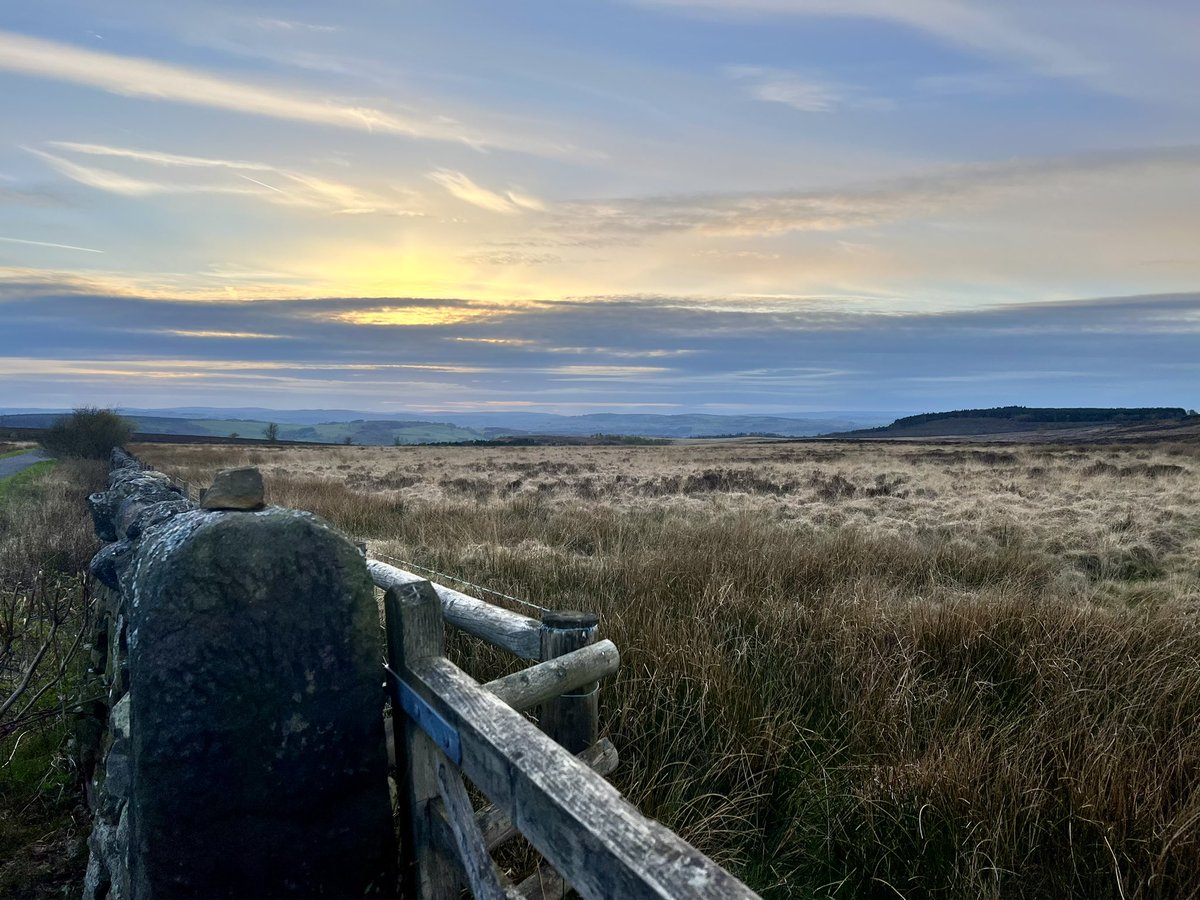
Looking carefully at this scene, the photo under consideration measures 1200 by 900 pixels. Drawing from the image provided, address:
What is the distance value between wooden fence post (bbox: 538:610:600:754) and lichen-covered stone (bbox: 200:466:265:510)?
111cm

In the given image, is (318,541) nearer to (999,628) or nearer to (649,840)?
(649,840)

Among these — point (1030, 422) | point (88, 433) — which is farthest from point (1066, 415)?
point (88, 433)

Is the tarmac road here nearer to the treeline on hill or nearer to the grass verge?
the grass verge

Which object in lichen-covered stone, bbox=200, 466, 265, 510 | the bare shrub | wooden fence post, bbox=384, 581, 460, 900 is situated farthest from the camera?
the bare shrub

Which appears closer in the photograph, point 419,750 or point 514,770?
point 514,770

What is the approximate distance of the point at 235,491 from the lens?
2.41 m

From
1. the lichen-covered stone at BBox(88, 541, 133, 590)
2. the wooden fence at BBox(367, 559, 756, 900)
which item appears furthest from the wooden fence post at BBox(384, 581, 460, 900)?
the lichen-covered stone at BBox(88, 541, 133, 590)

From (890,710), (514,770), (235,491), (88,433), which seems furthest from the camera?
(88,433)

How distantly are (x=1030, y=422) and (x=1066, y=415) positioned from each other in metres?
4.67

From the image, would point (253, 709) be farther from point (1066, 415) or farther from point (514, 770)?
point (1066, 415)

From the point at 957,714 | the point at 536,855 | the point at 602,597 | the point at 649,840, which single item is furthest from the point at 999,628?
the point at 649,840

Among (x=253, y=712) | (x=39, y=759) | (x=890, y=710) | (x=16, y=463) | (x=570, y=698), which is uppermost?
(x=253, y=712)

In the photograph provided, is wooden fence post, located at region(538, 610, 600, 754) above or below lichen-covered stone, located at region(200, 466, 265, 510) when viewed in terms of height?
below

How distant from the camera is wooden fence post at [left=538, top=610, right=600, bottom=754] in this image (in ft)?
8.79
